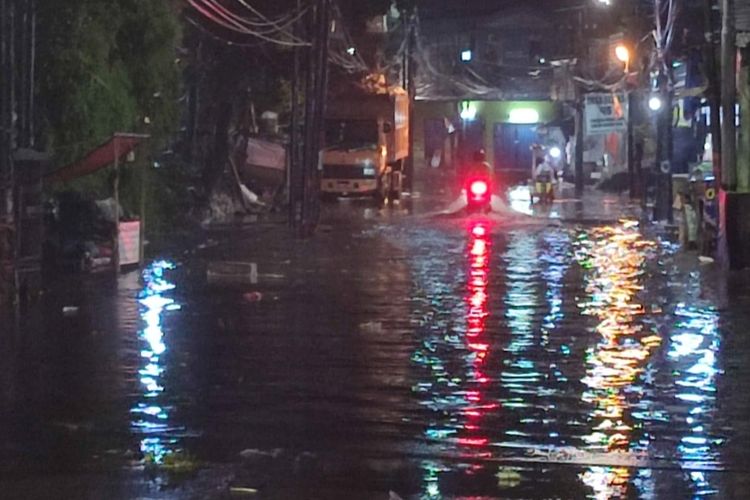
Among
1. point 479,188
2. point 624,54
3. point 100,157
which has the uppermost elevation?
point 624,54

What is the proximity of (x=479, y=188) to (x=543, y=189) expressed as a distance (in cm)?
710

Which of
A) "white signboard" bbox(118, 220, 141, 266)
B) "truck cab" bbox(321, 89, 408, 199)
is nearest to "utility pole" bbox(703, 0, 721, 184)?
"white signboard" bbox(118, 220, 141, 266)

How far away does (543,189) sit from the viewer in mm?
44844

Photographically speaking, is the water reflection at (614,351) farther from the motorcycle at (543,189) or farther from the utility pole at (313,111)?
the motorcycle at (543,189)

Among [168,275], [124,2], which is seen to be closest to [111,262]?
[168,275]

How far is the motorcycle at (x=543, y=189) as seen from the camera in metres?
44.6

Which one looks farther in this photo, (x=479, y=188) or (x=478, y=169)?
(x=479, y=188)

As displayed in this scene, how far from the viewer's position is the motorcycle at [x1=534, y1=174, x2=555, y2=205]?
4459cm

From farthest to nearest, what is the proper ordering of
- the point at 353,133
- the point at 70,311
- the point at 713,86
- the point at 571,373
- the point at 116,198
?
the point at 353,133 < the point at 713,86 < the point at 116,198 < the point at 70,311 < the point at 571,373

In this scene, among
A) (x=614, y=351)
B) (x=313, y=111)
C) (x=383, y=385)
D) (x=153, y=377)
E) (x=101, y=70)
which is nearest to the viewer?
(x=383, y=385)

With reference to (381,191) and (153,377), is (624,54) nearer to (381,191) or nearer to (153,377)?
(381,191)

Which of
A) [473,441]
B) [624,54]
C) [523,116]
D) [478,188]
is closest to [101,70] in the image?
[473,441]

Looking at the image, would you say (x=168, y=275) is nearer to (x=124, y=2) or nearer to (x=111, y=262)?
(x=111, y=262)

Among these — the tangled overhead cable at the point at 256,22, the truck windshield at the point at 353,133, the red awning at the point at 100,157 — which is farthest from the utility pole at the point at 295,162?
the truck windshield at the point at 353,133
